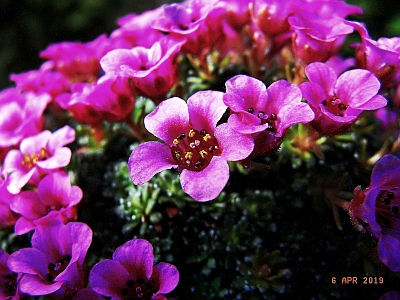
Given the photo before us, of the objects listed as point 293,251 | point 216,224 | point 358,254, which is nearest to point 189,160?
point 216,224

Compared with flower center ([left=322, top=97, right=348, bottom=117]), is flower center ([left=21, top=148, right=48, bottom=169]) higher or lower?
lower

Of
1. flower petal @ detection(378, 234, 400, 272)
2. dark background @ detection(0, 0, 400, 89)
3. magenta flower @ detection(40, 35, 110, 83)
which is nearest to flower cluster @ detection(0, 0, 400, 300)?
flower petal @ detection(378, 234, 400, 272)

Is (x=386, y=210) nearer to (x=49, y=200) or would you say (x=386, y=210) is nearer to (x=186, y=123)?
(x=186, y=123)

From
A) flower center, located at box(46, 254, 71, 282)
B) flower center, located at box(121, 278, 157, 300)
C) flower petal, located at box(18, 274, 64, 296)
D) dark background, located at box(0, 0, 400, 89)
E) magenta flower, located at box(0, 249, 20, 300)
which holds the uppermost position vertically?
flower petal, located at box(18, 274, 64, 296)

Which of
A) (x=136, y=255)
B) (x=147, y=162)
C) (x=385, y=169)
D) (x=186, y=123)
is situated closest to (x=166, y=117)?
(x=186, y=123)

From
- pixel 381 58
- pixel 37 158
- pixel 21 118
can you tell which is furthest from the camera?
pixel 21 118

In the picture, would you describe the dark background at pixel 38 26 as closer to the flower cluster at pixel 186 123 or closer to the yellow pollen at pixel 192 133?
the flower cluster at pixel 186 123

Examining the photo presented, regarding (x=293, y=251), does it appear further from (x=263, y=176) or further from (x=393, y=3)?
(x=393, y=3)

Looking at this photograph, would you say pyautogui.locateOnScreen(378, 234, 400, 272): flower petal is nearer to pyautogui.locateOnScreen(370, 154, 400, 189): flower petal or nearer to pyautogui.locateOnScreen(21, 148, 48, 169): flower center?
pyautogui.locateOnScreen(370, 154, 400, 189): flower petal

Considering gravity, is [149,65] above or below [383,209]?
above
